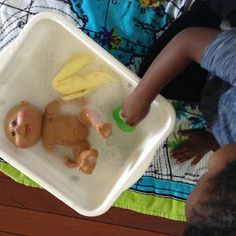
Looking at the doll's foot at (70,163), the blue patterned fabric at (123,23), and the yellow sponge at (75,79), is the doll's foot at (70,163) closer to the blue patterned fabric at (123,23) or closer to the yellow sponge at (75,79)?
the yellow sponge at (75,79)

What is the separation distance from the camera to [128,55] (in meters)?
0.86

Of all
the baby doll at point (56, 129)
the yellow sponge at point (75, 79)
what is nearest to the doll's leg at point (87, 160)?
the baby doll at point (56, 129)

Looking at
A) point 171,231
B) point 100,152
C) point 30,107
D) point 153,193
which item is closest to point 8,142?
point 30,107

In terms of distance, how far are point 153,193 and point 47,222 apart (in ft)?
0.88

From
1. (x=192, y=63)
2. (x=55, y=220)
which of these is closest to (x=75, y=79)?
(x=192, y=63)

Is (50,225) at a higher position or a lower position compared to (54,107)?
lower

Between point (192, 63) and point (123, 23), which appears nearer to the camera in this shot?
point (192, 63)

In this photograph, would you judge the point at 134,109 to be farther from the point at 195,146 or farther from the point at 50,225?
the point at 50,225

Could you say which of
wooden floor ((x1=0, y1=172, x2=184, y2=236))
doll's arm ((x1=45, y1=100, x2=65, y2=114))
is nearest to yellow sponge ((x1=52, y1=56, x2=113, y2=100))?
doll's arm ((x1=45, y1=100, x2=65, y2=114))

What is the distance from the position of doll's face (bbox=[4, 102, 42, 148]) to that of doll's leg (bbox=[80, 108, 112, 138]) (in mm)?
83

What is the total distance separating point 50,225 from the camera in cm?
99

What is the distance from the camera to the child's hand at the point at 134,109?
28.4 inches

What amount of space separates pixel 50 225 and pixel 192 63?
1.64ft

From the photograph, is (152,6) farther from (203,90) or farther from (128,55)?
(203,90)
